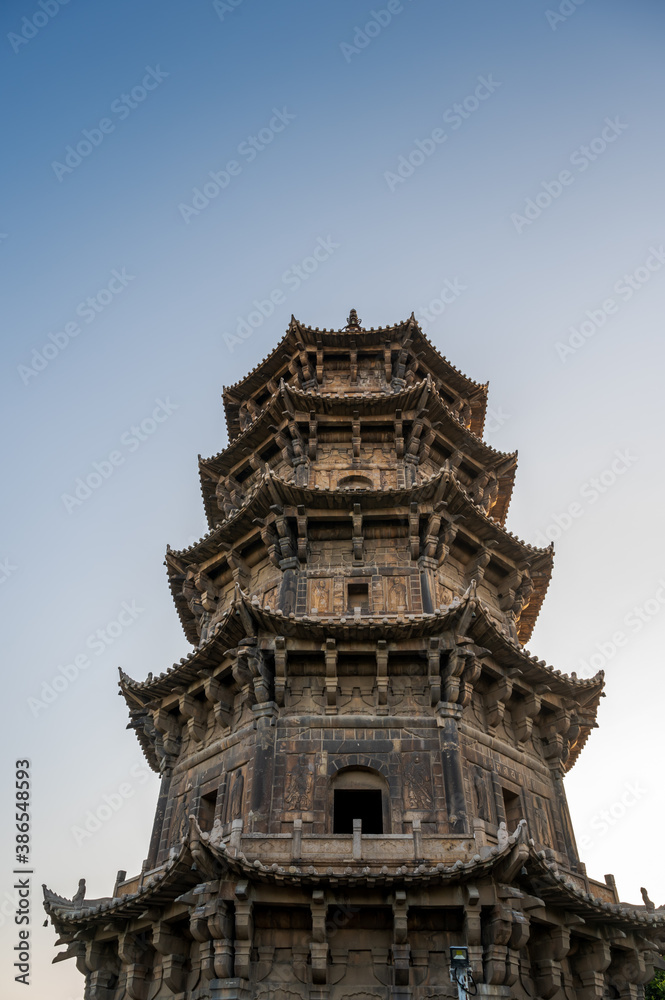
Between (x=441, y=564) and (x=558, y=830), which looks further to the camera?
(x=441, y=564)

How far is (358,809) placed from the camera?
1792cm

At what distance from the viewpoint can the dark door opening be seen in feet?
55.6

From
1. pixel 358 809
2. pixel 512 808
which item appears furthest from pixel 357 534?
pixel 512 808

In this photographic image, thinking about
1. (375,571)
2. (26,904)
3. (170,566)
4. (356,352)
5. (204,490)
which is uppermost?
(356,352)

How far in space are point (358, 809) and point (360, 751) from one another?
2219 millimetres

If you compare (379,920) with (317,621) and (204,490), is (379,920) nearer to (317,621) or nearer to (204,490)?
(317,621)

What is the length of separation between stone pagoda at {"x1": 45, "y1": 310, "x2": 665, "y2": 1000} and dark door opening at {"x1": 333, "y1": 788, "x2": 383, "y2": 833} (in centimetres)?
10

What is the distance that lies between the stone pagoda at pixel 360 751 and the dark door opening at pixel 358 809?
0.34 feet

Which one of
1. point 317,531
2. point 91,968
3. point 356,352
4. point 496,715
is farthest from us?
point 356,352

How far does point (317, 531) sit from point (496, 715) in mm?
6870

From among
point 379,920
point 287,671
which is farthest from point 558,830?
point 287,671

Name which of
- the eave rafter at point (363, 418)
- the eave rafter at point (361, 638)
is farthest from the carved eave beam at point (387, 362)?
the eave rafter at point (361, 638)

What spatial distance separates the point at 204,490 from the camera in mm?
27469

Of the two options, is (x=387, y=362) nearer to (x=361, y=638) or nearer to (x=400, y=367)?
(x=400, y=367)
